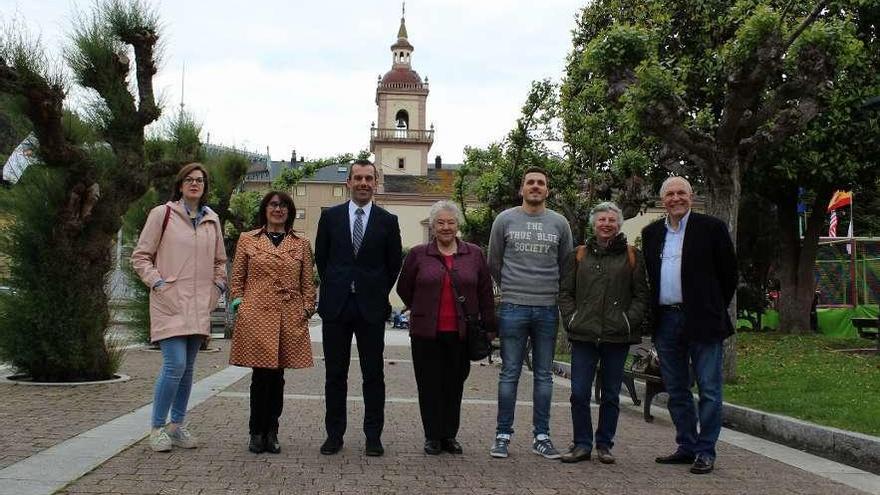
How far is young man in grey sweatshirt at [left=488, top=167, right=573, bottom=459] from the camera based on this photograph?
21.5 feet

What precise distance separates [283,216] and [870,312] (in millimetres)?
20057

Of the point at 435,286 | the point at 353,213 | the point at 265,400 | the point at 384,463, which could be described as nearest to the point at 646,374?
the point at 435,286

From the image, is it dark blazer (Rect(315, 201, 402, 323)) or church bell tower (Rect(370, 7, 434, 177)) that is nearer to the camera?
dark blazer (Rect(315, 201, 402, 323))

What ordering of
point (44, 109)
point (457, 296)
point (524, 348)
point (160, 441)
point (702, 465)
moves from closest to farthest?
point (702, 465) → point (160, 441) → point (457, 296) → point (524, 348) → point (44, 109)

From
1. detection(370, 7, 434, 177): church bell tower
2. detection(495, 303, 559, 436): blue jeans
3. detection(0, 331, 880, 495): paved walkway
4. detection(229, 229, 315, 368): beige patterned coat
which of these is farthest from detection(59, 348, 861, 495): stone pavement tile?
detection(370, 7, 434, 177): church bell tower

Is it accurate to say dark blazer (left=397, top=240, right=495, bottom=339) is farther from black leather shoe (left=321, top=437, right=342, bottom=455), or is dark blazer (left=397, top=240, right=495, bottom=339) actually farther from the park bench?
the park bench

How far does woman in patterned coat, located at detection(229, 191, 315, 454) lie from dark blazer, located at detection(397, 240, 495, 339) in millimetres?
725

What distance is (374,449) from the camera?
6.32m

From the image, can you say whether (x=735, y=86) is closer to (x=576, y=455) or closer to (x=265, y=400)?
(x=576, y=455)

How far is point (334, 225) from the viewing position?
21.3 ft

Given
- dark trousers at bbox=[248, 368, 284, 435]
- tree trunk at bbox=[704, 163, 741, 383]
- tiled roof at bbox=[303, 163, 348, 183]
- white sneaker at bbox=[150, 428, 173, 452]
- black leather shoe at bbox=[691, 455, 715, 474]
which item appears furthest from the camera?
tiled roof at bbox=[303, 163, 348, 183]

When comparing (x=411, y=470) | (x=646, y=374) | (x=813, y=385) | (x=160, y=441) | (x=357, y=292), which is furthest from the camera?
(x=813, y=385)

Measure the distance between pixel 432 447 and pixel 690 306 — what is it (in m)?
2.04

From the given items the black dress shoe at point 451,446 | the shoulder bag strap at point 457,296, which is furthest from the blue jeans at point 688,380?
the black dress shoe at point 451,446
